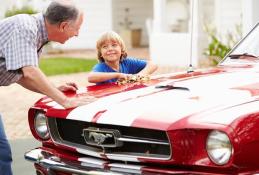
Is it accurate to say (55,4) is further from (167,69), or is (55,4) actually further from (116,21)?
(116,21)

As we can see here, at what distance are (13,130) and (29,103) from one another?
2.23 meters

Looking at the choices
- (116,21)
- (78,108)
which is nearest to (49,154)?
(78,108)

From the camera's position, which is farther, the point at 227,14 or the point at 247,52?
the point at 227,14

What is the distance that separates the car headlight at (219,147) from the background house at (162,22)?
898 centimetres

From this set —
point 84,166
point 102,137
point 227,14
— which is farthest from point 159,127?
point 227,14

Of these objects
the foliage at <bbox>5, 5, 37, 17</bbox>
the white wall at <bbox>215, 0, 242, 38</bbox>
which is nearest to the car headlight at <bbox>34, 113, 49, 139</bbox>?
the white wall at <bbox>215, 0, 242, 38</bbox>

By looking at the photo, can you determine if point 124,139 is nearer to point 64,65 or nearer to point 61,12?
point 61,12

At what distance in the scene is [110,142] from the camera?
363cm

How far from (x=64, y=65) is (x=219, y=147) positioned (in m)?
13.4

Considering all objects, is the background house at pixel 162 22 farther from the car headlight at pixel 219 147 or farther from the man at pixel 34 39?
the car headlight at pixel 219 147

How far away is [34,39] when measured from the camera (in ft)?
12.7

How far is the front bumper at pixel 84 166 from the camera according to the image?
3.38 metres

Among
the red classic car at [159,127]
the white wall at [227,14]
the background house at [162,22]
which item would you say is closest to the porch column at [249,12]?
the background house at [162,22]

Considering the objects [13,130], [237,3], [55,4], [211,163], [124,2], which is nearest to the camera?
[211,163]
